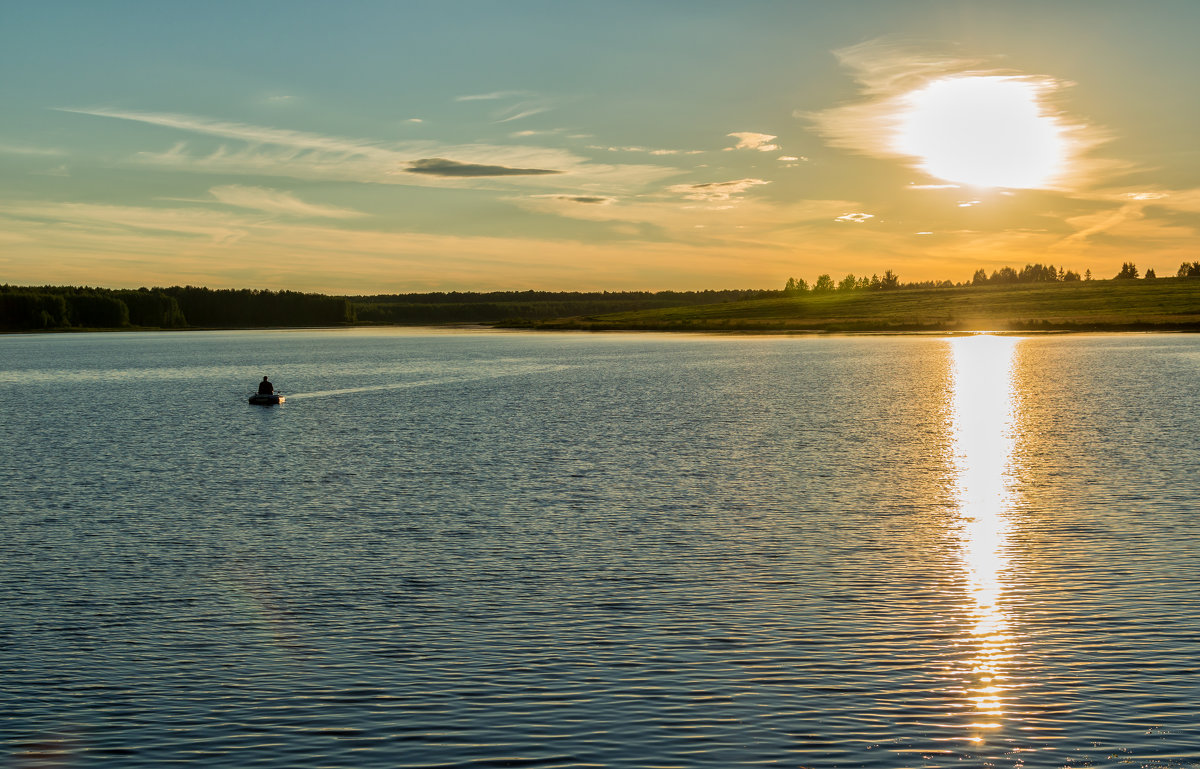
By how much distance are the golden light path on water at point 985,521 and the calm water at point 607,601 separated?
0.12 meters

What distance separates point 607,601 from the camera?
20.7 m

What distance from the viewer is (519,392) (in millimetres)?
85812

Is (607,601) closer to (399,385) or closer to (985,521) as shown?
(985,521)

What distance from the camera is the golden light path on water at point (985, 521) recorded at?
15906 mm

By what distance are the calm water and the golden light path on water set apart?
12cm

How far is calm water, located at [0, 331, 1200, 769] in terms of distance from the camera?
1414 cm

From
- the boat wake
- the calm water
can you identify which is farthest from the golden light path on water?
the boat wake

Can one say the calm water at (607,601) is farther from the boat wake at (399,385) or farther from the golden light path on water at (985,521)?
the boat wake at (399,385)

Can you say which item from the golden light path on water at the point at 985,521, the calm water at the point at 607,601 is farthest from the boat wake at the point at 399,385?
A: the golden light path on water at the point at 985,521

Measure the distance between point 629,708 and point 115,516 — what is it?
20.9 metres

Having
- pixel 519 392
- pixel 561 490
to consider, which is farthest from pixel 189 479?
pixel 519 392

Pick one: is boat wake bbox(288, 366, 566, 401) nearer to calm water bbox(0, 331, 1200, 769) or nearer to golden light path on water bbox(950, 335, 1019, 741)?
calm water bbox(0, 331, 1200, 769)

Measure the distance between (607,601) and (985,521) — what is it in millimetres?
12874

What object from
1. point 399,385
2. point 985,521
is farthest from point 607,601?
point 399,385
